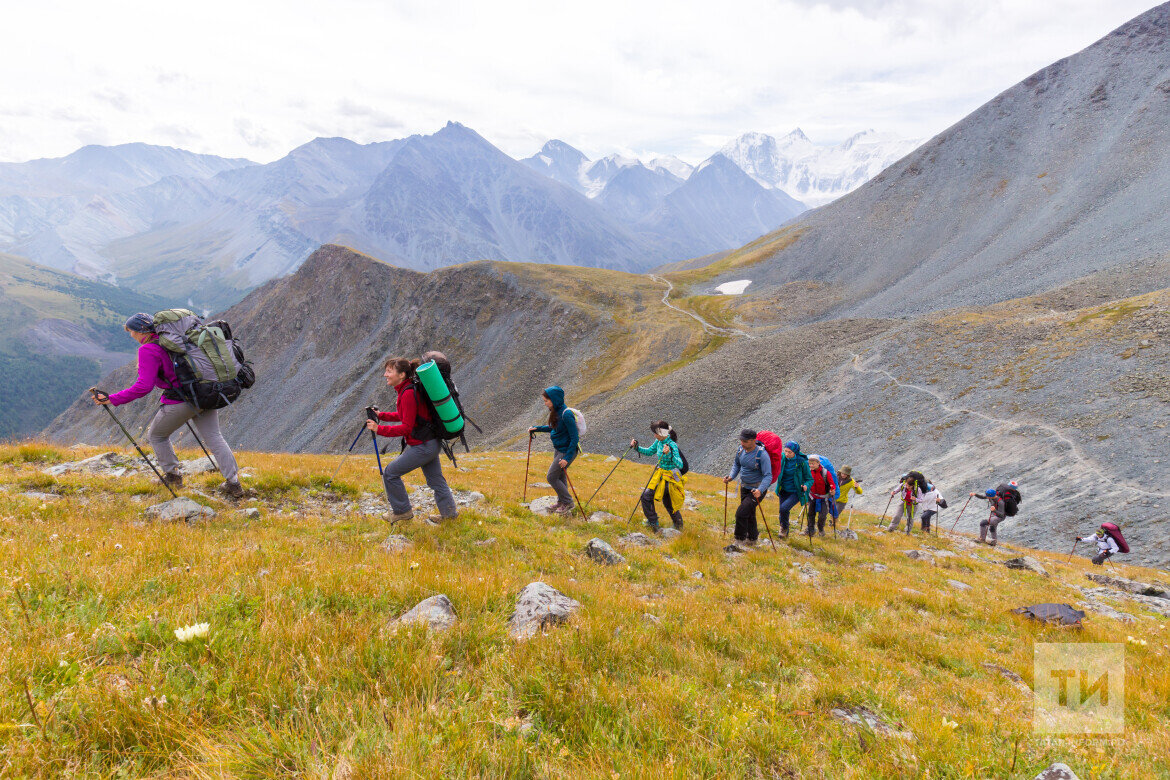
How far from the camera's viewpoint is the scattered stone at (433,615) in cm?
429

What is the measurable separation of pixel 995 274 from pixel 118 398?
→ 89970 mm

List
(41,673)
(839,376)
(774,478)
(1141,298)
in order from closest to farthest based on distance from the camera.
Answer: (41,673)
(774,478)
(1141,298)
(839,376)

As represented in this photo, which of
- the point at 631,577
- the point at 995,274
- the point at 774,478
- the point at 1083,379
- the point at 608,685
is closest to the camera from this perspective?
the point at 608,685

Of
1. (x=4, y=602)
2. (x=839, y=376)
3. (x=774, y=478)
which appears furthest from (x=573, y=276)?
(x=4, y=602)

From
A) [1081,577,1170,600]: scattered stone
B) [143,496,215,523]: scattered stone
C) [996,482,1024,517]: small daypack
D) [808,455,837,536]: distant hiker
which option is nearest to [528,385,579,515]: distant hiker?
[143,496,215,523]: scattered stone

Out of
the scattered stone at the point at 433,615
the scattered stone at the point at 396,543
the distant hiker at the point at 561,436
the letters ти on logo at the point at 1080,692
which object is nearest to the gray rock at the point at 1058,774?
the letters ти on logo at the point at 1080,692

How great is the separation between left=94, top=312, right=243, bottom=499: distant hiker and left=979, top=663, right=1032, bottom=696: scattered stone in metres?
12.5

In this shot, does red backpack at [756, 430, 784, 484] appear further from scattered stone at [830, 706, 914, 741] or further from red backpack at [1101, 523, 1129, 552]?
red backpack at [1101, 523, 1129, 552]

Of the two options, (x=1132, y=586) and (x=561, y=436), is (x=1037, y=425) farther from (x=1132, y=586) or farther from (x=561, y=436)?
(x=561, y=436)

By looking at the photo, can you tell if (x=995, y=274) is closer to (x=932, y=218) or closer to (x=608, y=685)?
(x=932, y=218)

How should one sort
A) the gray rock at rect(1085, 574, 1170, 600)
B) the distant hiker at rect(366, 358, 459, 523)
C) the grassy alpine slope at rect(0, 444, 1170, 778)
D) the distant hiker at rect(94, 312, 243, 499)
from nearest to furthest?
the grassy alpine slope at rect(0, 444, 1170, 778) < the distant hiker at rect(366, 358, 459, 523) < the distant hiker at rect(94, 312, 243, 499) < the gray rock at rect(1085, 574, 1170, 600)

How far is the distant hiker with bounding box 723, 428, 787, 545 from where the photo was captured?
1213 centimetres

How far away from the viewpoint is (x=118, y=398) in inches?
331

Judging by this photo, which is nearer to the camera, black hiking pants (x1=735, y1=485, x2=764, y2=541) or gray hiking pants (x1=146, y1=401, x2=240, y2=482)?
gray hiking pants (x1=146, y1=401, x2=240, y2=482)
